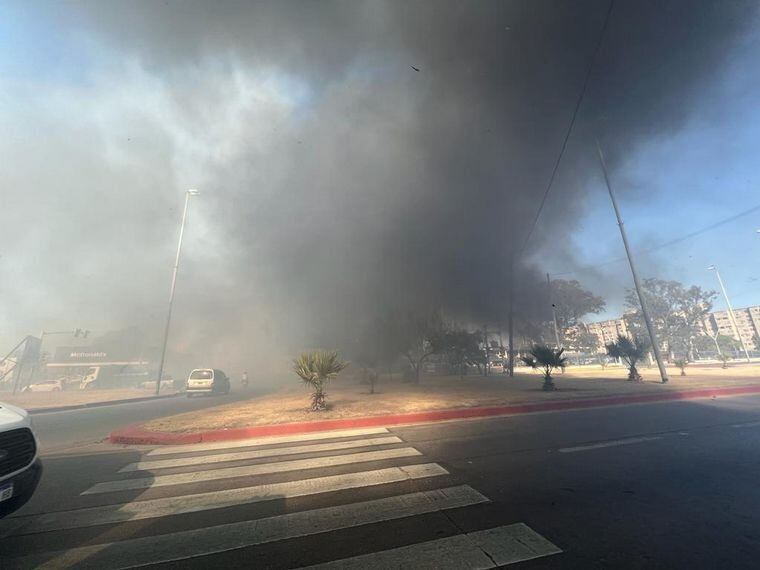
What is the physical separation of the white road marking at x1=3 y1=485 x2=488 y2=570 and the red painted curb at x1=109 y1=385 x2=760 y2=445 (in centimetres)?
473

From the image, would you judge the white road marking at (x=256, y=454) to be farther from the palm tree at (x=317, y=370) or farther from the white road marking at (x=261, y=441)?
the palm tree at (x=317, y=370)

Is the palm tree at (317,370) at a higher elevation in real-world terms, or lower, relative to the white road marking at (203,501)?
higher

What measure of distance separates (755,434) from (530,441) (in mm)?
4244

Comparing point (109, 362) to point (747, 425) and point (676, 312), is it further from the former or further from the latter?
point (676, 312)

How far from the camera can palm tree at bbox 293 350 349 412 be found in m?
10.5

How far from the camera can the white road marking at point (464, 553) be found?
254 cm

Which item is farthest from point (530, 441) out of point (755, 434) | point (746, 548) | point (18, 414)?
point (18, 414)

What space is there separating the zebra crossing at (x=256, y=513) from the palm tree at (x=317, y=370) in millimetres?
4599

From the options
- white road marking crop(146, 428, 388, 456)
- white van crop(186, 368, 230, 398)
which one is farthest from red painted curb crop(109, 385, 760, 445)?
white van crop(186, 368, 230, 398)

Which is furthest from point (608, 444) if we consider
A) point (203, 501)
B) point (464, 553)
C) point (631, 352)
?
point (631, 352)

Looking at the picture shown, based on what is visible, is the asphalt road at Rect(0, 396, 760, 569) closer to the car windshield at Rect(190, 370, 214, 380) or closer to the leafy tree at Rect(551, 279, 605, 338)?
the car windshield at Rect(190, 370, 214, 380)

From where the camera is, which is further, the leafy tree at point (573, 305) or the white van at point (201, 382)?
the leafy tree at point (573, 305)

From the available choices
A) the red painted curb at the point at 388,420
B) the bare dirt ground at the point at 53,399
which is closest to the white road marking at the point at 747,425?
the red painted curb at the point at 388,420

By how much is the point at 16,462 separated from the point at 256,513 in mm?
2345
